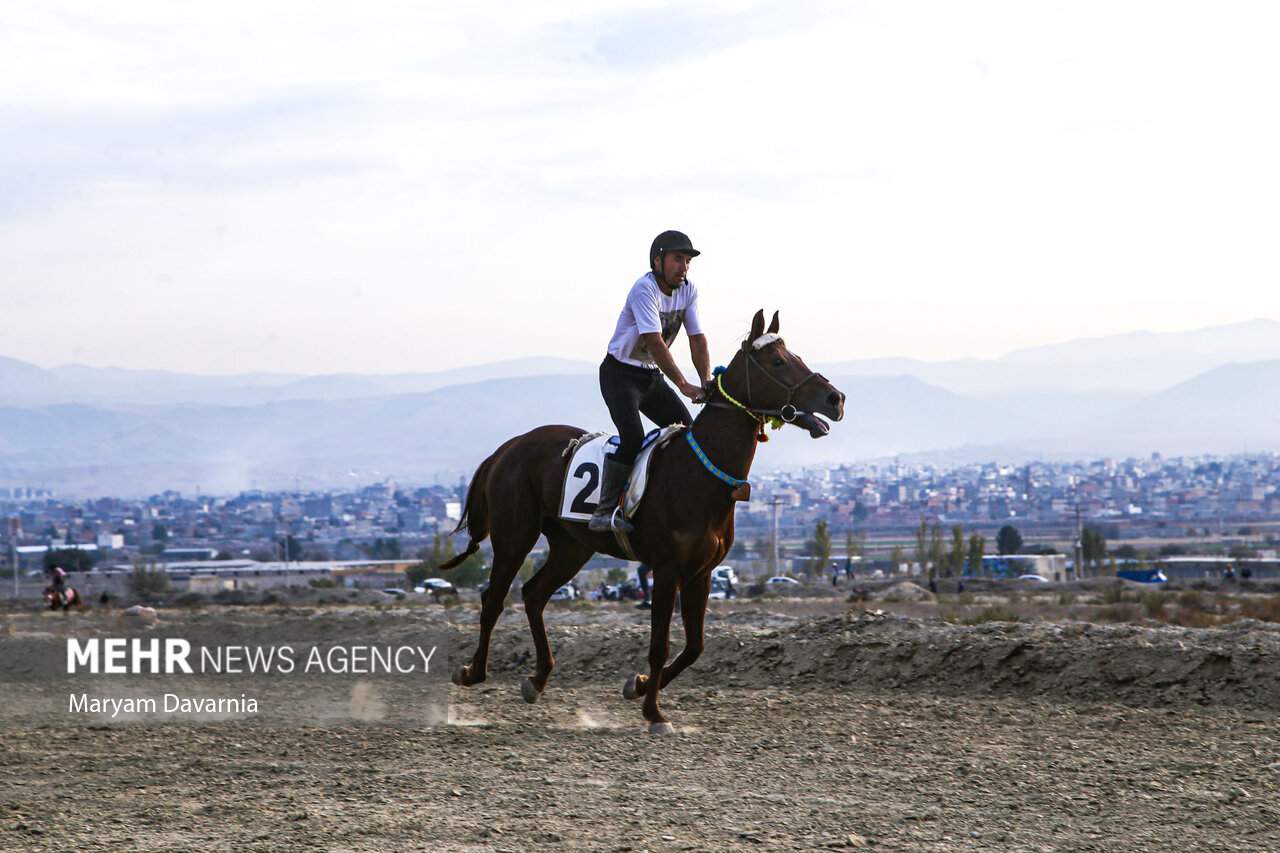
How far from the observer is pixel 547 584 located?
11.9m

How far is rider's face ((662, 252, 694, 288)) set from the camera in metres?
10.6

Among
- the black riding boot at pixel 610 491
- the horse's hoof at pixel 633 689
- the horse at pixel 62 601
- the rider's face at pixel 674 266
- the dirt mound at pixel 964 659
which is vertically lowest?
the horse at pixel 62 601

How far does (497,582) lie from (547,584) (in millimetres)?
486

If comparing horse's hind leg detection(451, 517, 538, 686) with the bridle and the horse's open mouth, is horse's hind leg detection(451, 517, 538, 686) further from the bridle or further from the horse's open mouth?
the horse's open mouth

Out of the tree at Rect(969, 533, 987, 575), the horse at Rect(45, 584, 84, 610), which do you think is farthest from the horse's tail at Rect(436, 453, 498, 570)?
the tree at Rect(969, 533, 987, 575)

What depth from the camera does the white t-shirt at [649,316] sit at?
34.7 feet

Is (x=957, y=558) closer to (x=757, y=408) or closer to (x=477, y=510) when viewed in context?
(x=477, y=510)

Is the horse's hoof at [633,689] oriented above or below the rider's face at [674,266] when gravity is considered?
below

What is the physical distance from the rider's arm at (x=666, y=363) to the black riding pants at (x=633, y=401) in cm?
56

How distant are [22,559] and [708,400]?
576ft

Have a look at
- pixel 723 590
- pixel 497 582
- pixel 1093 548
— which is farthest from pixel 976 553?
pixel 497 582

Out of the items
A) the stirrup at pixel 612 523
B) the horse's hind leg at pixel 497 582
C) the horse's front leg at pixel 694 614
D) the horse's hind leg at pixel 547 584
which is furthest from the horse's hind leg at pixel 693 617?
the horse's hind leg at pixel 497 582

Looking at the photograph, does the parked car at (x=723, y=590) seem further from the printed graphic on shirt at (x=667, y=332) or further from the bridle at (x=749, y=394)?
the bridle at (x=749, y=394)

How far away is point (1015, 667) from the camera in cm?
1318
